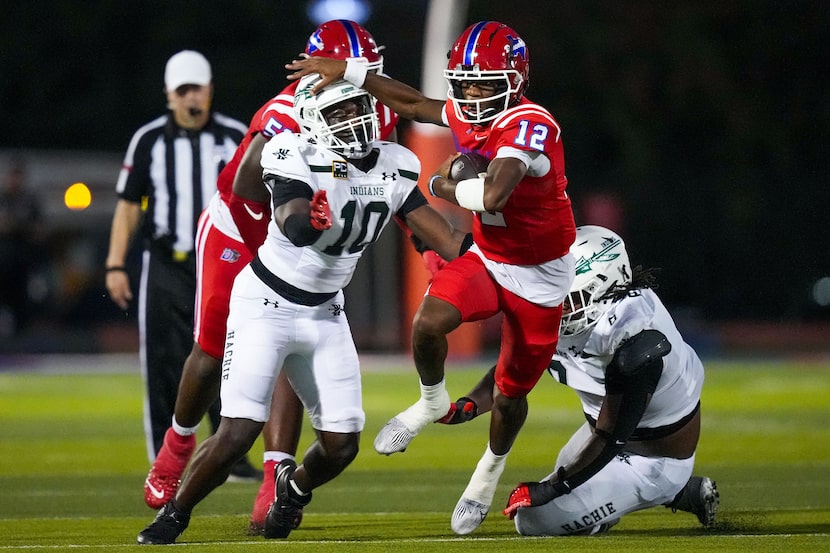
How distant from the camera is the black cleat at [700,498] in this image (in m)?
5.77

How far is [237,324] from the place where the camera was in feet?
17.1

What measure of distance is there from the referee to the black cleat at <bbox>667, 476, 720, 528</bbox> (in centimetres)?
236

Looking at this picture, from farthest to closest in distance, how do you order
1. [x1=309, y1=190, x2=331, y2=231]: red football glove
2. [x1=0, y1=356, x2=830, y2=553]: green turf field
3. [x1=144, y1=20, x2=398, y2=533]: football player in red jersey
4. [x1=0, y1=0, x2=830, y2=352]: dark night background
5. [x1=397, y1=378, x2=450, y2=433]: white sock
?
1. [x1=0, y1=0, x2=830, y2=352]: dark night background
2. [x1=144, y1=20, x2=398, y2=533]: football player in red jersey
3. [x1=397, y1=378, x2=450, y2=433]: white sock
4. [x1=0, y1=356, x2=830, y2=553]: green turf field
5. [x1=309, y1=190, x2=331, y2=231]: red football glove

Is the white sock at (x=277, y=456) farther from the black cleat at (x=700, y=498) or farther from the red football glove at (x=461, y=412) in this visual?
the black cleat at (x=700, y=498)

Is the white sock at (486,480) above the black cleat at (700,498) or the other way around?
above

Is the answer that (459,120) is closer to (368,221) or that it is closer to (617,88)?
(368,221)

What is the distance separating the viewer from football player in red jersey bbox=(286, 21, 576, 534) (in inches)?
212

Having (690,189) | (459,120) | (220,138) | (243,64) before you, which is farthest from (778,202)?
(459,120)

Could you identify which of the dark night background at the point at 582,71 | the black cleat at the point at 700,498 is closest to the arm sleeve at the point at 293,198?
the black cleat at the point at 700,498

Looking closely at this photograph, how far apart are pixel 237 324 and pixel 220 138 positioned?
7.59 feet

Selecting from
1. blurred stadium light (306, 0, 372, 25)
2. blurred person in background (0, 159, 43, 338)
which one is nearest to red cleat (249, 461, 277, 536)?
blurred stadium light (306, 0, 372, 25)

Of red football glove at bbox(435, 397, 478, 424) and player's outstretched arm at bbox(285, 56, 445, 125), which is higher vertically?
player's outstretched arm at bbox(285, 56, 445, 125)

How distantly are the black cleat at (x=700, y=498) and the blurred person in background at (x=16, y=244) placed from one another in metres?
13.8

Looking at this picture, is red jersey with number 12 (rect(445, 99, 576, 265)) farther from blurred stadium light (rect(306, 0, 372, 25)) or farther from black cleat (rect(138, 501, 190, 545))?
blurred stadium light (rect(306, 0, 372, 25))
